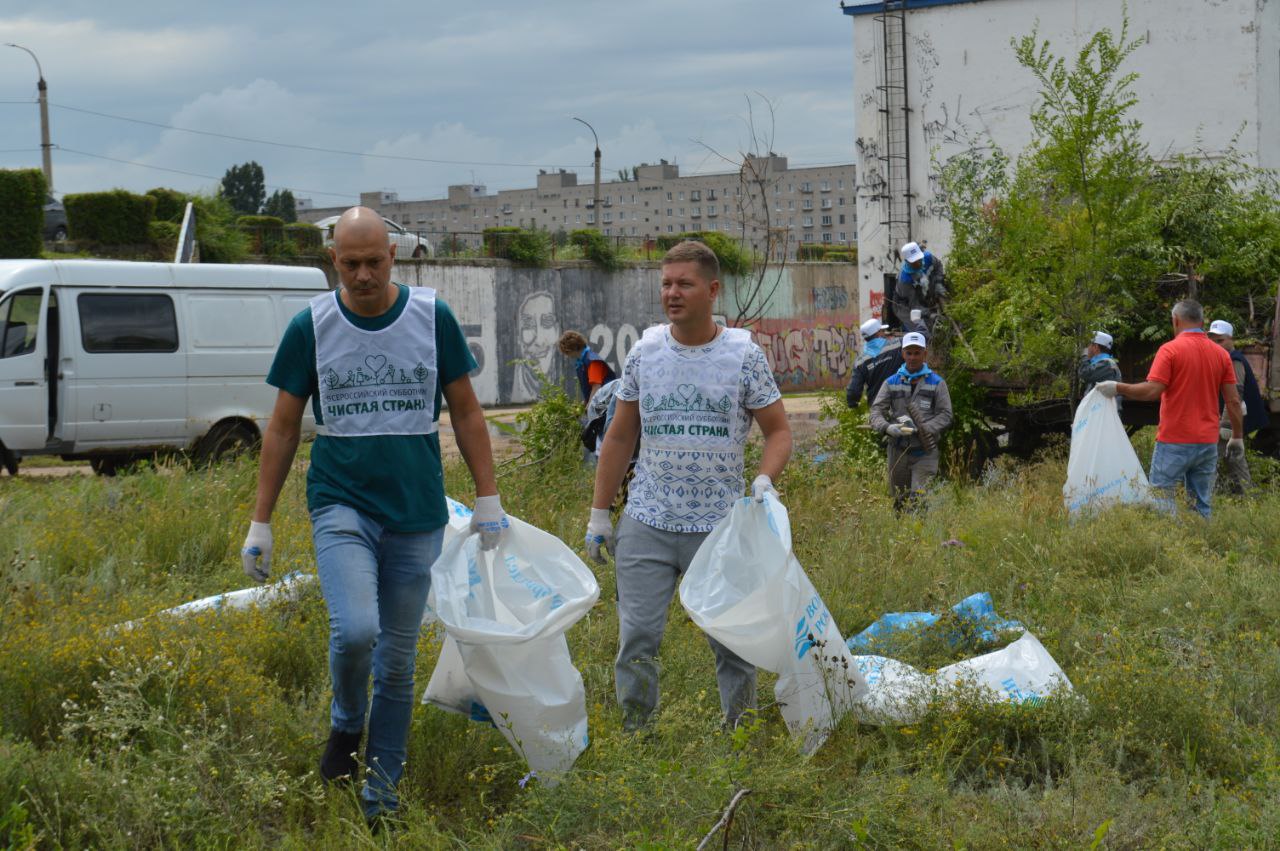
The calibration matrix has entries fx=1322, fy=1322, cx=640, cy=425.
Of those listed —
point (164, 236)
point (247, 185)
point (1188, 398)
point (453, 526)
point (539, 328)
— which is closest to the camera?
point (453, 526)

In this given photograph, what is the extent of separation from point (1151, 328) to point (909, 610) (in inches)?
238

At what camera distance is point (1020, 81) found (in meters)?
19.3

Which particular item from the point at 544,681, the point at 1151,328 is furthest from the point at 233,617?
the point at 1151,328

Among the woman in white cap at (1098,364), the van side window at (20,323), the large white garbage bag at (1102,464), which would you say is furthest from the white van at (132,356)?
the large white garbage bag at (1102,464)

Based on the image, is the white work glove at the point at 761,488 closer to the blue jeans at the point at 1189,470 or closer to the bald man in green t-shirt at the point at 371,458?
the bald man in green t-shirt at the point at 371,458

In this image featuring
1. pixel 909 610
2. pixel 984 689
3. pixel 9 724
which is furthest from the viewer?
pixel 909 610

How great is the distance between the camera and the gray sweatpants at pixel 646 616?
170 inches

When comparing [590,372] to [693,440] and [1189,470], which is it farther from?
[693,440]

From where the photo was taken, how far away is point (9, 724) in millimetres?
4270

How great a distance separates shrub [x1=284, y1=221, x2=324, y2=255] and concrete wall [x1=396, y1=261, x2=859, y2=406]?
175 centimetres

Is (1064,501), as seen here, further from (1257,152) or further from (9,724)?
(1257,152)

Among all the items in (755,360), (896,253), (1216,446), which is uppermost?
(896,253)

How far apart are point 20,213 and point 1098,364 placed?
17668 mm

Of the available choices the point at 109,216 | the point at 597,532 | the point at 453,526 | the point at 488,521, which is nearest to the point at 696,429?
the point at 597,532
